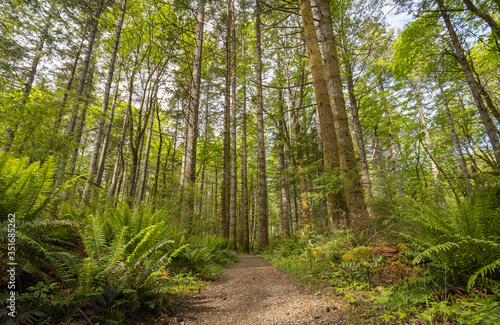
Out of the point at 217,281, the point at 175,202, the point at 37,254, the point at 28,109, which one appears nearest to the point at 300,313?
the point at 217,281

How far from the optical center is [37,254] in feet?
6.25

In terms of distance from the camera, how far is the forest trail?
219cm

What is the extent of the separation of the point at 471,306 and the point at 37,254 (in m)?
3.82

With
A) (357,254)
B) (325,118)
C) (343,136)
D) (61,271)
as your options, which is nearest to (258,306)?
(357,254)

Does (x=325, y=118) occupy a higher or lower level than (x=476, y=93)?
lower

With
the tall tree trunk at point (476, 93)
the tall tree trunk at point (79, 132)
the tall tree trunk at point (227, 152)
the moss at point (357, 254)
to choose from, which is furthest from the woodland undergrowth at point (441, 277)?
the tall tree trunk at point (227, 152)

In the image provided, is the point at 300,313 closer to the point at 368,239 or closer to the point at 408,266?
the point at 408,266

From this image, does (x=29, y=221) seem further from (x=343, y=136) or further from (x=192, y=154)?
(x=192, y=154)

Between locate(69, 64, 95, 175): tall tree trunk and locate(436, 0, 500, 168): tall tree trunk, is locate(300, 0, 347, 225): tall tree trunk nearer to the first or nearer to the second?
locate(436, 0, 500, 168): tall tree trunk

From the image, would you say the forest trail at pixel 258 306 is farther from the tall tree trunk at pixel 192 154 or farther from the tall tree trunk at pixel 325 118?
the tall tree trunk at pixel 192 154

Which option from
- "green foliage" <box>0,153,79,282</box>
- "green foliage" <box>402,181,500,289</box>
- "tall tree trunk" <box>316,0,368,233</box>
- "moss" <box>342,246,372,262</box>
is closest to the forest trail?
"moss" <box>342,246,372,262</box>

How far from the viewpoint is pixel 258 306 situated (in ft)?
8.89

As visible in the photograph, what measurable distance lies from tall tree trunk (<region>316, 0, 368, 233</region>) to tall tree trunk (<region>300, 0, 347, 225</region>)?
0.87 ft

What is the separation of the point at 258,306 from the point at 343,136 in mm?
3704
